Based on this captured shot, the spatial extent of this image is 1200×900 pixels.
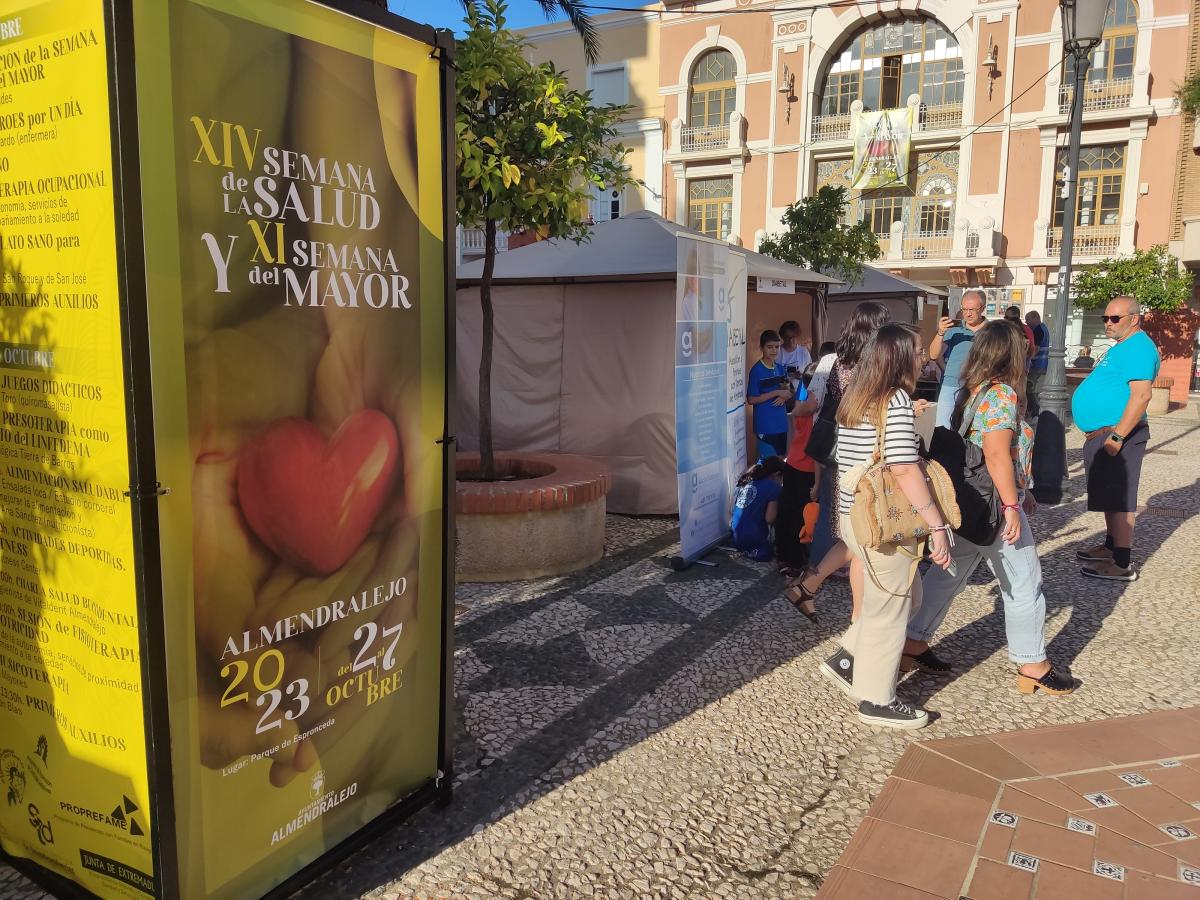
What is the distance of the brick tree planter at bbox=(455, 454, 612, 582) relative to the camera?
5215 mm

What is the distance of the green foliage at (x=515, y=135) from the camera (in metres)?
4.99

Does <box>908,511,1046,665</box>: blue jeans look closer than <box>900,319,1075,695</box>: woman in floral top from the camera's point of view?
No

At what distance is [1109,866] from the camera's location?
2.47 m

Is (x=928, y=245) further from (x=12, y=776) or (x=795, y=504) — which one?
(x=12, y=776)

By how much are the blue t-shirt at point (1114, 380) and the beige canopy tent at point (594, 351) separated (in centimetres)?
269

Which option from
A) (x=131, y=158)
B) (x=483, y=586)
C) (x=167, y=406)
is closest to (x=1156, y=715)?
(x=483, y=586)

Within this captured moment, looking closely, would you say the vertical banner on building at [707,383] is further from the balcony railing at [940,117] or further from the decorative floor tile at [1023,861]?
the balcony railing at [940,117]

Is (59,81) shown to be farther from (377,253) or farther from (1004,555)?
(1004,555)

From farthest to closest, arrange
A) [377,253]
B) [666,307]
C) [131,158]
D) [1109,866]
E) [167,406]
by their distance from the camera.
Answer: [666,307]
[1109,866]
[377,253]
[167,406]
[131,158]

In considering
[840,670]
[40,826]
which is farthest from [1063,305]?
[40,826]

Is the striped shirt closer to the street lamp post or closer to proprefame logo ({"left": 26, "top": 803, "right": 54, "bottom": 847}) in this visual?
the street lamp post

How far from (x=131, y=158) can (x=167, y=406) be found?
0.48 m

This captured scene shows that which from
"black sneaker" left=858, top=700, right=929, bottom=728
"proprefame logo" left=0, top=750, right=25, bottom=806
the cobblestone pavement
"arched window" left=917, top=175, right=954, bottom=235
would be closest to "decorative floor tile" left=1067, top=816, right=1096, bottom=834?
the cobblestone pavement

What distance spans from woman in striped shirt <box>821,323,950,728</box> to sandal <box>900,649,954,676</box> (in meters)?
0.47
